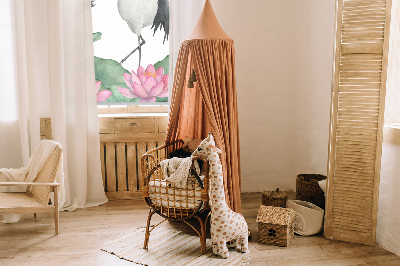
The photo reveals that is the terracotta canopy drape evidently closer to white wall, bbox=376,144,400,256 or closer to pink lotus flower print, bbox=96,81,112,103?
white wall, bbox=376,144,400,256

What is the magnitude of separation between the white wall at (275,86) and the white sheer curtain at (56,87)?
4.80 feet

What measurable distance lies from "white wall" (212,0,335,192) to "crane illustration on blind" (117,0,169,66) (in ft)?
1.86

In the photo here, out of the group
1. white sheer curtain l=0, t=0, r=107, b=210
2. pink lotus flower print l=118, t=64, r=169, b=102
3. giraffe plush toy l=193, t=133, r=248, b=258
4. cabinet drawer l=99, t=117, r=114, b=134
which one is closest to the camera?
giraffe plush toy l=193, t=133, r=248, b=258

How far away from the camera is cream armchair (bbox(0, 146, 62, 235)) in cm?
278

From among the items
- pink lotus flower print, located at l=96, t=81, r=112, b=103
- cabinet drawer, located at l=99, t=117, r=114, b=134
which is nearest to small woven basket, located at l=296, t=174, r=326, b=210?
cabinet drawer, located at l=99, t=117, r=114, b=134

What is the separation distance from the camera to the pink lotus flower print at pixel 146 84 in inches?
157

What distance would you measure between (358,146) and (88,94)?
248 cm

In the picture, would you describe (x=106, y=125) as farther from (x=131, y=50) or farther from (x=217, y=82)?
(x=217, y=82)

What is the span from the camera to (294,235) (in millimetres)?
2949

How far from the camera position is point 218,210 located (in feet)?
8.09

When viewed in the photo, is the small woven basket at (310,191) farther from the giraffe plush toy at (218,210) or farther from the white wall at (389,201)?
the giraffe plush toy at (218,210)

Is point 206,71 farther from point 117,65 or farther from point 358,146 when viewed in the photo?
point 117,65

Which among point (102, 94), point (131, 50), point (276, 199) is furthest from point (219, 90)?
point (102, 94)

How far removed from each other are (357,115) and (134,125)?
2116mm
